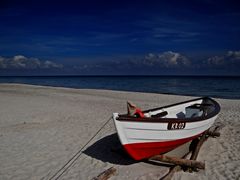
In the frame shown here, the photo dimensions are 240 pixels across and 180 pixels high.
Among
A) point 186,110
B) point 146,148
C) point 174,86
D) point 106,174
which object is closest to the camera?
point 106,174

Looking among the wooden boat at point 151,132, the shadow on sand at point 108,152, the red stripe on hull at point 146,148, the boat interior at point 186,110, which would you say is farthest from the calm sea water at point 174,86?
the red stripe on hull at point 146,148

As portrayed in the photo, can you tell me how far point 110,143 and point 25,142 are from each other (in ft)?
10.2

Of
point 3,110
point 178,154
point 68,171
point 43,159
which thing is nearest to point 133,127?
point 68,171

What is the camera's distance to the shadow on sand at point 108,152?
20.6ft

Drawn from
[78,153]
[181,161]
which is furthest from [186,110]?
[78,153]

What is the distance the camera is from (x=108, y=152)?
696 cm

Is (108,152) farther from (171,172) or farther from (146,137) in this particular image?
(171,172)

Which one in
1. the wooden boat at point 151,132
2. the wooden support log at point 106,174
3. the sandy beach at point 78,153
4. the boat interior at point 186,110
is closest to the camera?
the wooden support log at point 106,174

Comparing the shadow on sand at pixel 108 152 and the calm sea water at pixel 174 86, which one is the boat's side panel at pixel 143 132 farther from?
the calm sea water at pixel 174 86

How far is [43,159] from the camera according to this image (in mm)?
6367

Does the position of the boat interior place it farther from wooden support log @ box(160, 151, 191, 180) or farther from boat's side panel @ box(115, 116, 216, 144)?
wooden support log @ box(160, 151, 191, 180)

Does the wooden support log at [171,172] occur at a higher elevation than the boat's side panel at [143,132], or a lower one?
lower

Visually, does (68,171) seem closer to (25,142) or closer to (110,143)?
(110,143)

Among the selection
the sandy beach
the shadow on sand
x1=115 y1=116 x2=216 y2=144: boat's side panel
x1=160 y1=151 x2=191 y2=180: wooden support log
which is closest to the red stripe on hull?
x1=115 y1=116 x2=216 y2=144: boat's side panel
